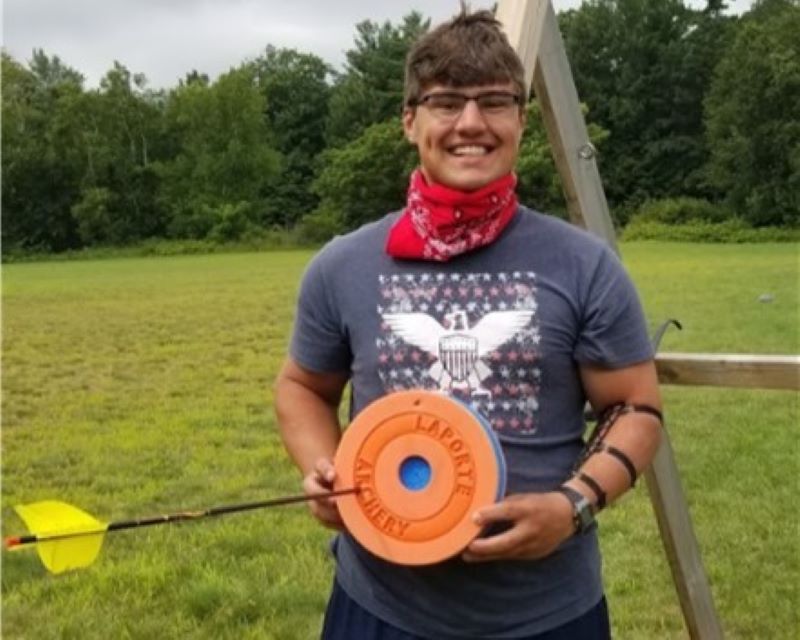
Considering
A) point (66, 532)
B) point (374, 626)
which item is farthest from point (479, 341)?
point (66, 532)

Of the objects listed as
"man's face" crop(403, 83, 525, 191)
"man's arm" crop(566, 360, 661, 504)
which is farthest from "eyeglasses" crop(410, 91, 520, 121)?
"man's arm" crop(566, 360, 661, 504)

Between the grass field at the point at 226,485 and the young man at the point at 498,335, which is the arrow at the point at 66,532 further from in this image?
the grass field at the point at 226,485

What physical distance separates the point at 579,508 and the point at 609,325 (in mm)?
307

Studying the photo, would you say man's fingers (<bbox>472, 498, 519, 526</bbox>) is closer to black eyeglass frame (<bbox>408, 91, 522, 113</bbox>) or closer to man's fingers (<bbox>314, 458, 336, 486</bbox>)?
man's fingers (<bbox>314, 458, 336, 486</bbox>)

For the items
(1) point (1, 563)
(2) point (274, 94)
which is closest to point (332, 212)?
(2) point (274, 94)

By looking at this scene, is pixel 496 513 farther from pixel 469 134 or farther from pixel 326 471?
pixel 469 134

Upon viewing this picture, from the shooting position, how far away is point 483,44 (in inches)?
77.3

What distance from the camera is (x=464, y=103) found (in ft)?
6.32

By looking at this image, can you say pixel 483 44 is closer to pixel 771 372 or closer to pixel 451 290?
pixel 451 290

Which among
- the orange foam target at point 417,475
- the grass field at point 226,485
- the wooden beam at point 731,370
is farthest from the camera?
the grass field at point 226,485

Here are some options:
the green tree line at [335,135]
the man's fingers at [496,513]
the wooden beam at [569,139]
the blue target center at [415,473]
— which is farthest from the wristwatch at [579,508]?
the green tree line at [335,135]

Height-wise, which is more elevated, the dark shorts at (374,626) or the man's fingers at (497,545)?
the man's fingers at (497,545)

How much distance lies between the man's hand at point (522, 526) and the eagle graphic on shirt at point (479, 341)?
0.17 m

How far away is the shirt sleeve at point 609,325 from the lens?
1.90 metres
